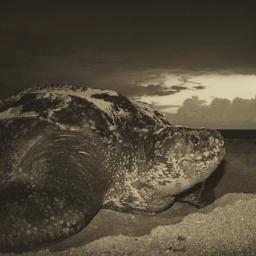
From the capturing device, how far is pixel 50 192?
327 cm

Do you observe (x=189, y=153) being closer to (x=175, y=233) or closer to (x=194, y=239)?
(x=175, y=233)

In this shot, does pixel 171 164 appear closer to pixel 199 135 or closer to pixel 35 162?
pixel 199 135

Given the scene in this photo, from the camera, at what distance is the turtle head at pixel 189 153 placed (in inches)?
151

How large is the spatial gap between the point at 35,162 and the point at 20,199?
34.8 inches

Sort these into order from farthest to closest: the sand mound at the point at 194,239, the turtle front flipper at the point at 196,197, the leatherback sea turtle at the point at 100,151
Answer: the turtle front flipper at the point at 196,197 → the leatherback sea turtle at the point at 100,151 → the sand mound at the point at 194,239

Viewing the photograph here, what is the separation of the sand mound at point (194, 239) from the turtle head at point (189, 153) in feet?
1.38

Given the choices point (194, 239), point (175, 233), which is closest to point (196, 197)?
point (175, 233)

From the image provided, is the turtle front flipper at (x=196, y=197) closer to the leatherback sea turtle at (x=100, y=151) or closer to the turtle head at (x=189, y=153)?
the leatherback sea turtle at (x=100, y=151)

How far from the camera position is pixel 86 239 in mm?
3408

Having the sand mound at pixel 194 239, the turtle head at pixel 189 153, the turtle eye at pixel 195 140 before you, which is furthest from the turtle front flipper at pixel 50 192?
the turtle eye at pixel 195 140

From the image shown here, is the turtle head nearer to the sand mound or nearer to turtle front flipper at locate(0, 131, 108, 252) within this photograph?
the sand mound

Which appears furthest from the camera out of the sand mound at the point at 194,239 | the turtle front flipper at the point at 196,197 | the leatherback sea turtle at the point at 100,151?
the turtle front flipper at the point at 196,197

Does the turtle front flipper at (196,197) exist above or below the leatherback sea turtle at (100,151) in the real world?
below

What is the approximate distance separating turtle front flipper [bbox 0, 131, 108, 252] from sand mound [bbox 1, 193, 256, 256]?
0.19 meters
